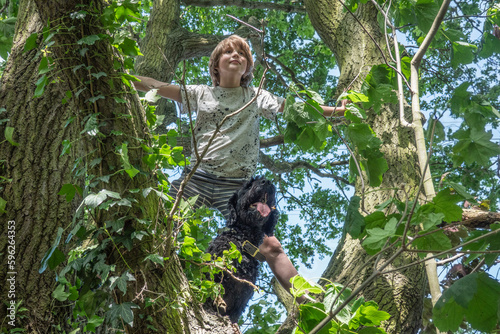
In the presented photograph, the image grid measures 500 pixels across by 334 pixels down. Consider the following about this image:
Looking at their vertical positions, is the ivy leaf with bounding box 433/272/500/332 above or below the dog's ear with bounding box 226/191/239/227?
above

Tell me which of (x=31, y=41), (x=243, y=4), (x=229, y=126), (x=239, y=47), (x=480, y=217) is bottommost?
(x=480, y=217)

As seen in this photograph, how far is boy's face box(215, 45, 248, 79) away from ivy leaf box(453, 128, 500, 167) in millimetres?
1865

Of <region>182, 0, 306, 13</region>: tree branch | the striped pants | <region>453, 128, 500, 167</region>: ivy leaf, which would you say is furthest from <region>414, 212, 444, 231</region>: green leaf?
<region>182, 0, 306, 13</region>: tree branch

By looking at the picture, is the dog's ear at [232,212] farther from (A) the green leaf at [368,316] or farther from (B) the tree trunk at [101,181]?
(A) the green leaf at [368,316]

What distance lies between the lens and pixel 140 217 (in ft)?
6.16

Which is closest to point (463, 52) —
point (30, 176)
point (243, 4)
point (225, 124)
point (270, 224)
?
point (270, 224)

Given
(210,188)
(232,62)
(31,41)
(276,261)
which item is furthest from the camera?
(232,62)

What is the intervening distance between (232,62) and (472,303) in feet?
7.64

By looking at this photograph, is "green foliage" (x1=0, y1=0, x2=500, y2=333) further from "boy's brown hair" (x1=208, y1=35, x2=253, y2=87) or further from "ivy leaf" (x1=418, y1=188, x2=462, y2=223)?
"boy's brown hair" (x1=208, y1=35, x2=253, y2=87)

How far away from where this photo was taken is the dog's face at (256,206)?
2.46 meters

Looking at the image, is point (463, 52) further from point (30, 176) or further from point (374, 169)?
point (30, 176)

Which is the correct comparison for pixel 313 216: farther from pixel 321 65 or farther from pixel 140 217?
pixel 140 217

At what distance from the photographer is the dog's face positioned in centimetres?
246

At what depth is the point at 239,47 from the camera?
3.35 m
